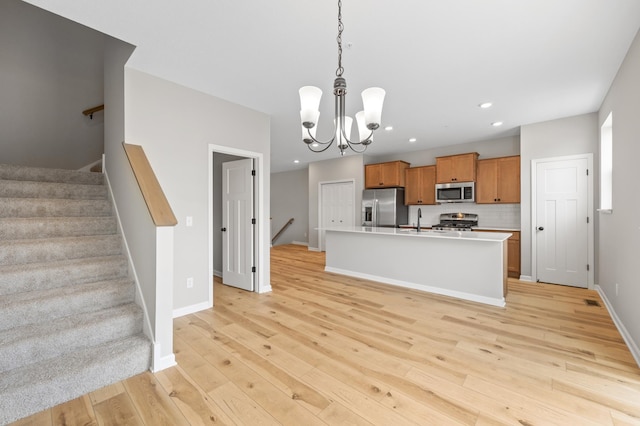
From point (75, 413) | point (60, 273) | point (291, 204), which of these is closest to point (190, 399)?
point (75, 413)

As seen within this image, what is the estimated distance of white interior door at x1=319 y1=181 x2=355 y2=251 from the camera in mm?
7543

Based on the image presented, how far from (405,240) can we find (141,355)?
3606 millimetres

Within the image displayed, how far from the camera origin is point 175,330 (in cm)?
288

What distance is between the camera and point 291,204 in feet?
32.4

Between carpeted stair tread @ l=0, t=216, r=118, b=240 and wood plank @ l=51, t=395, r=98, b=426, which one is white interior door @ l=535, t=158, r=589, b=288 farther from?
carpeted stair tread @ l=0, t=216, r=118, b=240

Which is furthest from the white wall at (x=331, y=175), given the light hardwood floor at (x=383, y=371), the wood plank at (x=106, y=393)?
the wood plank at (x=106, y=393)

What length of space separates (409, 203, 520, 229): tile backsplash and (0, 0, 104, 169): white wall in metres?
6.62

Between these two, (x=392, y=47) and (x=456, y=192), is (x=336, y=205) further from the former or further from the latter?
(x=392, y=47)

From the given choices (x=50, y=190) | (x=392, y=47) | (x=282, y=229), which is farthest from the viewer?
(x=282, y=229)

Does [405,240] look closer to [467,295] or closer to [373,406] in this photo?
[467,295]

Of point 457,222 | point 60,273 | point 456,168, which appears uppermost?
point 456,168

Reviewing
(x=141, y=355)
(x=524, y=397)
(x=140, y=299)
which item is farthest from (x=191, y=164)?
(x=524, y=397)

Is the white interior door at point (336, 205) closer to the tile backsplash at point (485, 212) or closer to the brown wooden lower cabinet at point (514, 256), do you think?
the tile backsplash at point (485, 212)

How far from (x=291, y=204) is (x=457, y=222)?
217 inches
